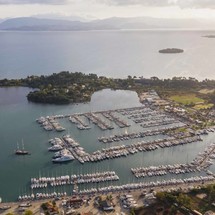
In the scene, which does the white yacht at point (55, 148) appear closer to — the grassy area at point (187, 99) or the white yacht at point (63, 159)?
the white yacht at point (63, 159)

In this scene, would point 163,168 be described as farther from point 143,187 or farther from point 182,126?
point 182,126

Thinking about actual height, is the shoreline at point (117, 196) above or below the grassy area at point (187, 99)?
below

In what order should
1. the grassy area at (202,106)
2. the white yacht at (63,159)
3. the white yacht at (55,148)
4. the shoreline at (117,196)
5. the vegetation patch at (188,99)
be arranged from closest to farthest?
1. the shoreline at (117,196)
2. the white yacht at (63,159)
3. the white yacht at (55,148)
4. the grassy area at (202,106)
5. the vegetation patch at (188,99)

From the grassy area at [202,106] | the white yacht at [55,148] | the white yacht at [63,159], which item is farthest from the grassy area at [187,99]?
the white yacht at [63,159]

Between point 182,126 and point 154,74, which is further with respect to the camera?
point 154,74

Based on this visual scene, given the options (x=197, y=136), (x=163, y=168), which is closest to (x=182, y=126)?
(x=197, y=136)

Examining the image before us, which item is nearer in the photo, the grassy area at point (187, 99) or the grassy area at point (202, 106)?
the grassy area at point (202, 106)
